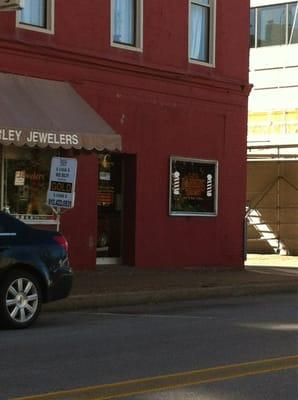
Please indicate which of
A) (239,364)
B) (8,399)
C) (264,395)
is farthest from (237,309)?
(8,399)

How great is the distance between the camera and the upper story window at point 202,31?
18.5 metres

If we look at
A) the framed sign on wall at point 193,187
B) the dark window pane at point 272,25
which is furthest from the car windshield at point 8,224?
the dark window pane at point 272,25

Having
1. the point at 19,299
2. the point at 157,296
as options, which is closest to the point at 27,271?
the point at 19,299

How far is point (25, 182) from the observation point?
15.3 m

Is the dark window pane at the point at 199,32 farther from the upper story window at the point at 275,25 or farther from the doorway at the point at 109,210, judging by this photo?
the upper story window at the point at 275,25

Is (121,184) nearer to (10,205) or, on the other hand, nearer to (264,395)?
(10,205)

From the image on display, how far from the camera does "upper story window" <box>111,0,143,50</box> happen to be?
16859 millimetres

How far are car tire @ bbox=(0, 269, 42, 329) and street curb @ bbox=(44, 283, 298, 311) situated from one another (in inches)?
74.1

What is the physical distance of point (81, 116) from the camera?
1514 cm

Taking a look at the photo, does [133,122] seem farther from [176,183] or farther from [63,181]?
[63,181]

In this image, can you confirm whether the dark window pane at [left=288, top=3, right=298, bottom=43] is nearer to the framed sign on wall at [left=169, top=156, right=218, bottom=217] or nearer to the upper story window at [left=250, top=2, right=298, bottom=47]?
the upper story window at [left=250, top=2, right=298, bottom=47]

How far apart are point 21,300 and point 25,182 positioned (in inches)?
234

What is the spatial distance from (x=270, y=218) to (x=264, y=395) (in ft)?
71.5

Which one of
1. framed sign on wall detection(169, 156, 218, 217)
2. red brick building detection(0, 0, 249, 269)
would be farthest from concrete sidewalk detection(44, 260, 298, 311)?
framed sign on wall detection(169, 156, 218, 217)
